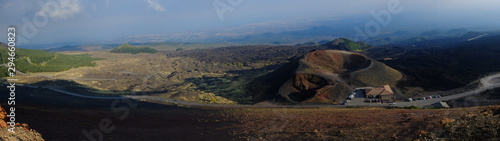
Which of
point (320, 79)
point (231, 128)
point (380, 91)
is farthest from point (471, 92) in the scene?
point (231, 128)

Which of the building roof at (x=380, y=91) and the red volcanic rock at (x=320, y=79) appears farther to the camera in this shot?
the red volcanic rock at (x=320, y=79)

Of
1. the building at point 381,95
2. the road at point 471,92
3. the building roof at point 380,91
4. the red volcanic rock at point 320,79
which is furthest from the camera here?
the red volcanic rock at point 320,79

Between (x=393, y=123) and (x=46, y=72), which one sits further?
(x=46, y=72)

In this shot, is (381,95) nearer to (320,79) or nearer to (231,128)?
(320,79)

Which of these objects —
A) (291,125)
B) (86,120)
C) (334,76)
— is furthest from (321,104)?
(86,120)

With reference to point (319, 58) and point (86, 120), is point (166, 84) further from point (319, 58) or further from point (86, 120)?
point (86, 120)

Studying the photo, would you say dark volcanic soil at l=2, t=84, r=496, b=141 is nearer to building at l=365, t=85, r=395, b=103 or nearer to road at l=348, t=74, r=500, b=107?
road at l=348, t=74, r=500, b=107

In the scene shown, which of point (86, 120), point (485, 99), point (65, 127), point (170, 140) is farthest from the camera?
point (485, 99)

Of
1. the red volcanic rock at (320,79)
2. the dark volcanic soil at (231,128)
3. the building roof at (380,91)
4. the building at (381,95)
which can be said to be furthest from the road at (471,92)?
the dark volcanic soil at (231,128)

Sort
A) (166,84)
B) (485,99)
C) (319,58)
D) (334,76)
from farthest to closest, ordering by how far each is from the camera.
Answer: (166,84) → (319,58) → (334,76) → (485,99)

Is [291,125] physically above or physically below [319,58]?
below

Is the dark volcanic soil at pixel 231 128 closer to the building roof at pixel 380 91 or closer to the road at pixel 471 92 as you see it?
the road at pixel 471 92
